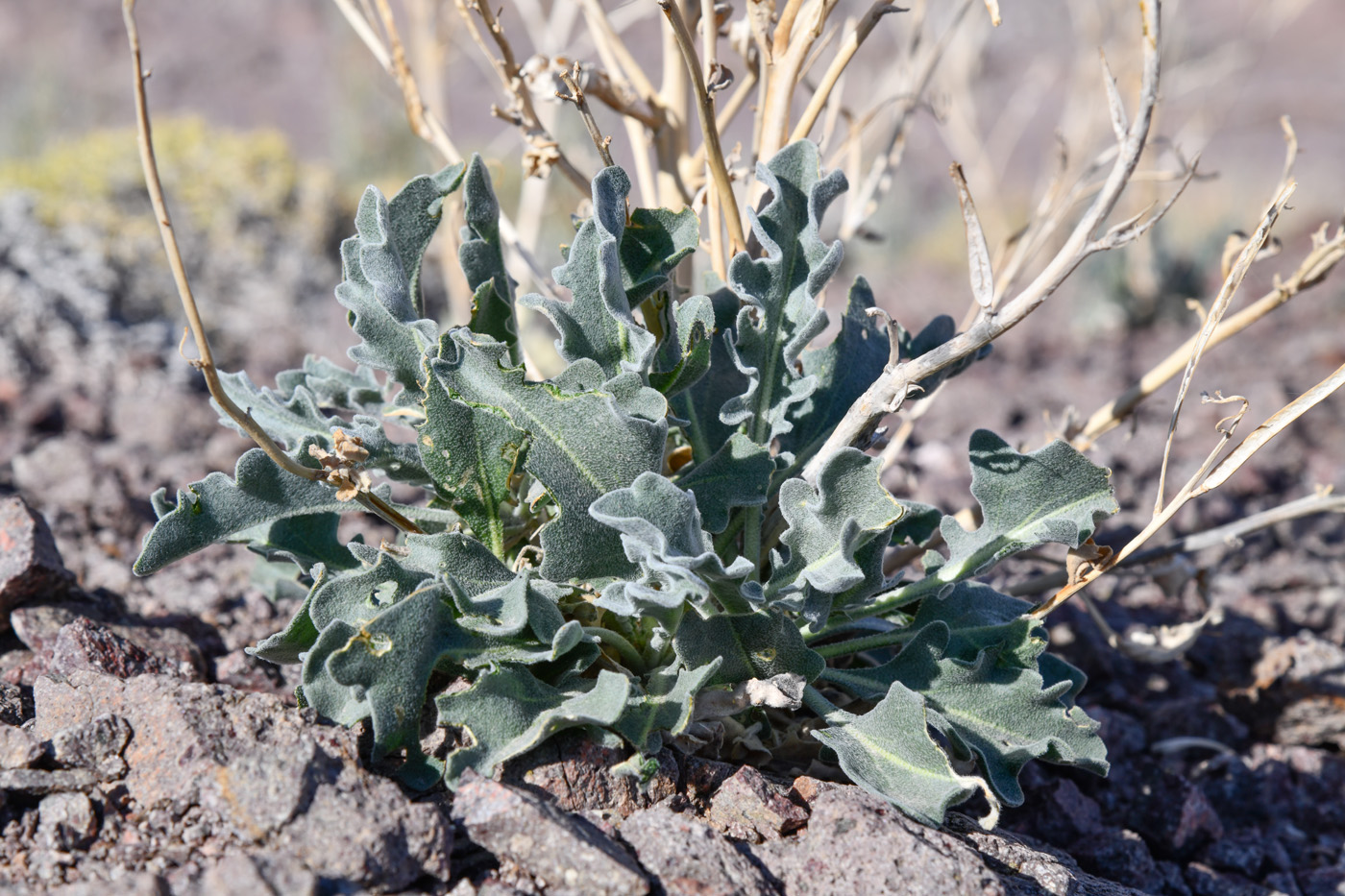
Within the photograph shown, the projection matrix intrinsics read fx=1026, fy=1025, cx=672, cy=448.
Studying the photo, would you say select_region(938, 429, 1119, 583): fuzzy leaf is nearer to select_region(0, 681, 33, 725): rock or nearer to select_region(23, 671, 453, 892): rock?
select_region(23, 671, 453, 892): rock

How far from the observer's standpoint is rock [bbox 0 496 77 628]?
186 centimetres

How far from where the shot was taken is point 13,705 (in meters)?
1.55

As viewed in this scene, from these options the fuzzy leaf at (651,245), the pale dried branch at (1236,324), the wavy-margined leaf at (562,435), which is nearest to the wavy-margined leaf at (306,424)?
the wavy-margined leaf at (562,435)

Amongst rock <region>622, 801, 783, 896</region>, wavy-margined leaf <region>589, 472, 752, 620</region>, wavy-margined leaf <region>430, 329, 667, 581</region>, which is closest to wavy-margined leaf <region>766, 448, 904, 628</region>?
wavy-margined leaf <region>589, 472, 752, 620</region>

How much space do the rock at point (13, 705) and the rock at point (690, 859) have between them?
945 millimetres

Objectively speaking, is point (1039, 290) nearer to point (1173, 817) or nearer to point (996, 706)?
point (996, 706)

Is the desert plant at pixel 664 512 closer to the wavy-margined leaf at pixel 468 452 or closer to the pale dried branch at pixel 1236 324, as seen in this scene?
the wavy-margined leaf at pixel 468 452

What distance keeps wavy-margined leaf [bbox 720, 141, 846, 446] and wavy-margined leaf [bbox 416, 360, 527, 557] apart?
12.7 inches

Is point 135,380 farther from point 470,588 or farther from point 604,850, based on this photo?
point 604,850

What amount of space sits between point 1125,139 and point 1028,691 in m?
0.79

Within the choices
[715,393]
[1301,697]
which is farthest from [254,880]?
[1301,697]

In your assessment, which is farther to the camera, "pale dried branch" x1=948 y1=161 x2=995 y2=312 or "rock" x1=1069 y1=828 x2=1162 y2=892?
"rock" x1=1069 y1=828 x2=1162 y2=892

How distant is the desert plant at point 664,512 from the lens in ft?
4.39

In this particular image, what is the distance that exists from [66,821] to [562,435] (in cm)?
79
